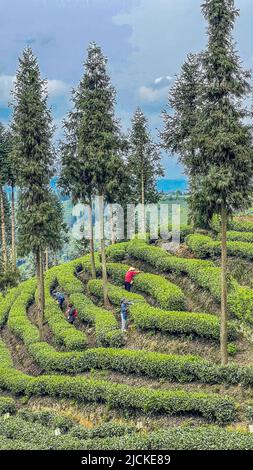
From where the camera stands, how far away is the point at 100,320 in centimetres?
2953

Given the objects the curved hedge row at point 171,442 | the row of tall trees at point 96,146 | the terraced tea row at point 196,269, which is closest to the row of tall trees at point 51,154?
the row of tall trees at point 96,146

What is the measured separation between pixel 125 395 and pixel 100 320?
309 inches

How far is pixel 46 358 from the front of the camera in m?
28.1

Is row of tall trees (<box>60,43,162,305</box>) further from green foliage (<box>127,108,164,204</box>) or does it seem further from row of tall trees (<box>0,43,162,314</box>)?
green foliage (<box>127,108,164,204</box>)

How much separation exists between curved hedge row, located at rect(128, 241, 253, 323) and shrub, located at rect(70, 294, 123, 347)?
208 inches

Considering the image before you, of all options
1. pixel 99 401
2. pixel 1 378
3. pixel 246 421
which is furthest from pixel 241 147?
pixel 1 378

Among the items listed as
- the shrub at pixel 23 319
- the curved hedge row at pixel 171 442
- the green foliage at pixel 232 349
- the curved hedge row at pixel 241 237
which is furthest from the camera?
the curved hedge row at pixel 241 237

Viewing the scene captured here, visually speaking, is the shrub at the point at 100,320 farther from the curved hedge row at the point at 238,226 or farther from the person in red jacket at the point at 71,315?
the curved hedge row at the point at 238,226

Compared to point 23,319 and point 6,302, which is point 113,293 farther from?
point 6,302

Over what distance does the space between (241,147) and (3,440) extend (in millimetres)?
14301

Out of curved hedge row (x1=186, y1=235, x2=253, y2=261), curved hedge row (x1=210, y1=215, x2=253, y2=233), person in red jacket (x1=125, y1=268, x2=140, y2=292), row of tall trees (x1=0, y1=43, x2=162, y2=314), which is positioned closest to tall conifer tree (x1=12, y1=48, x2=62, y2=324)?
row of tall trees (x1=0, y1=43, x2=162, y2=314)

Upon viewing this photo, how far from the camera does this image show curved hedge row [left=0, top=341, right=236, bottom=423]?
1995 centimetres

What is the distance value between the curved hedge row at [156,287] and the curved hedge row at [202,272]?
1.36 meters

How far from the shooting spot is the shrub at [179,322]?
2528 centimetres
